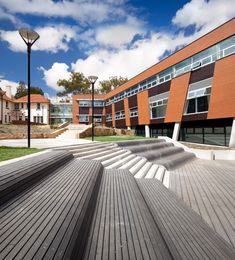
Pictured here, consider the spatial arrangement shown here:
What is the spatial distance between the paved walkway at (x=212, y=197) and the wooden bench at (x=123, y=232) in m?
1.82

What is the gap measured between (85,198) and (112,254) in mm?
1303

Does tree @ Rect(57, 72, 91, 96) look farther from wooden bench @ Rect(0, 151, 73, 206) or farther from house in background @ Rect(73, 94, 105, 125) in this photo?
wooden bench @ Rect(0, 151, 73, 206)

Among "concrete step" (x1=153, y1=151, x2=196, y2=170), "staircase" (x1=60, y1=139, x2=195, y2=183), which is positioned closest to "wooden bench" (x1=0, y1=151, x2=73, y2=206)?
"staircase" (x1=60, y1=139, x2=195, y2=183)

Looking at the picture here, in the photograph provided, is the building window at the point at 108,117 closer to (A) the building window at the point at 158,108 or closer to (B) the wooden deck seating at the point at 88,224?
(A) the building window at the point at 158,108

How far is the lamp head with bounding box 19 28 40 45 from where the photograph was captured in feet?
29.8

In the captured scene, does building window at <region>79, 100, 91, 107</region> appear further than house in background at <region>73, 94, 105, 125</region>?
Yes

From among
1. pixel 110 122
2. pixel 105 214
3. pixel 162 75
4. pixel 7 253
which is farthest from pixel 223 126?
pixel 110 122

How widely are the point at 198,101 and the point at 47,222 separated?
21884 mm

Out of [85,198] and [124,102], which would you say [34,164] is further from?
[124,102]

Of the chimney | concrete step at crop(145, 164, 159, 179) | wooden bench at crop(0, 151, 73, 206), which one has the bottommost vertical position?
concrete step at crop(145, 164, 159, 179)

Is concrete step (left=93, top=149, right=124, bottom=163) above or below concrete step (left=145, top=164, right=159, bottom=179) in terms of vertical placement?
above

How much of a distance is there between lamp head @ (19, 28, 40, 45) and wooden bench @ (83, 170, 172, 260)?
350 inches

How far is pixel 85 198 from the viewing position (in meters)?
3.60

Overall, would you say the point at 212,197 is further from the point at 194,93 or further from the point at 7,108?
the point at 7,108
